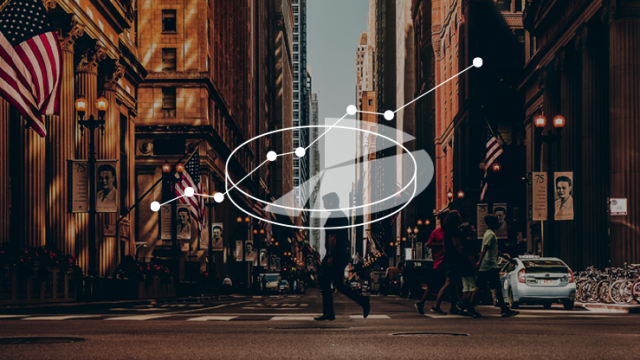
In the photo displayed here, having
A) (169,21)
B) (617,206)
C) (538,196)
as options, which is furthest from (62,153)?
(169,21)

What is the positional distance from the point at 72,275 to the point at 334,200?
16018 mm

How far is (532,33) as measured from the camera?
48250 millimetres

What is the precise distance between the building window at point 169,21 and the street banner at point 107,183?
151 feet

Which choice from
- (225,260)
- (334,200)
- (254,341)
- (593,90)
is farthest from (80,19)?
(225,260)

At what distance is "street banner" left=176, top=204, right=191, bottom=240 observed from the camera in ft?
147

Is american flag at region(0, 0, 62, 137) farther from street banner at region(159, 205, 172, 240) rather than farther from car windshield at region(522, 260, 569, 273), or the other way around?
street banner at region(159, 205, 172, 240)

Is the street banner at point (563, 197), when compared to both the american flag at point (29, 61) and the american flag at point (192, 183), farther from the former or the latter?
the american flag at point (192, 183)

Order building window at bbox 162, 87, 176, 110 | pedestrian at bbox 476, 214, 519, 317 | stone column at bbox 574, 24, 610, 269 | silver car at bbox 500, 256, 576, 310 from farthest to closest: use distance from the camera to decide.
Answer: building window at bbox 162, 87, 176, 110
stone column at bbox 574, 24, 610, 269
silver car at bbox 500, 256, 576, 310
pedestrian at bbox 476, 214, 519, 317

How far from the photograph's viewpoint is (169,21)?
72.8 meters

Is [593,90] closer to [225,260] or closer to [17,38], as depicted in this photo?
[17,38]

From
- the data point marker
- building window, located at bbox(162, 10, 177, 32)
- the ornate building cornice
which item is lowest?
the data point marker

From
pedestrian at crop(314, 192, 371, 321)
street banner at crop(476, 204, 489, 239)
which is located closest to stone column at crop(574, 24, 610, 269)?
street banner at crop(476, 204, 489, 239)

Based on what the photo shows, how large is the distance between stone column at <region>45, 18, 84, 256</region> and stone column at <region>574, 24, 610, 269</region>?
78.4ft

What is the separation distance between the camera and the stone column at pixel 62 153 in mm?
36188
